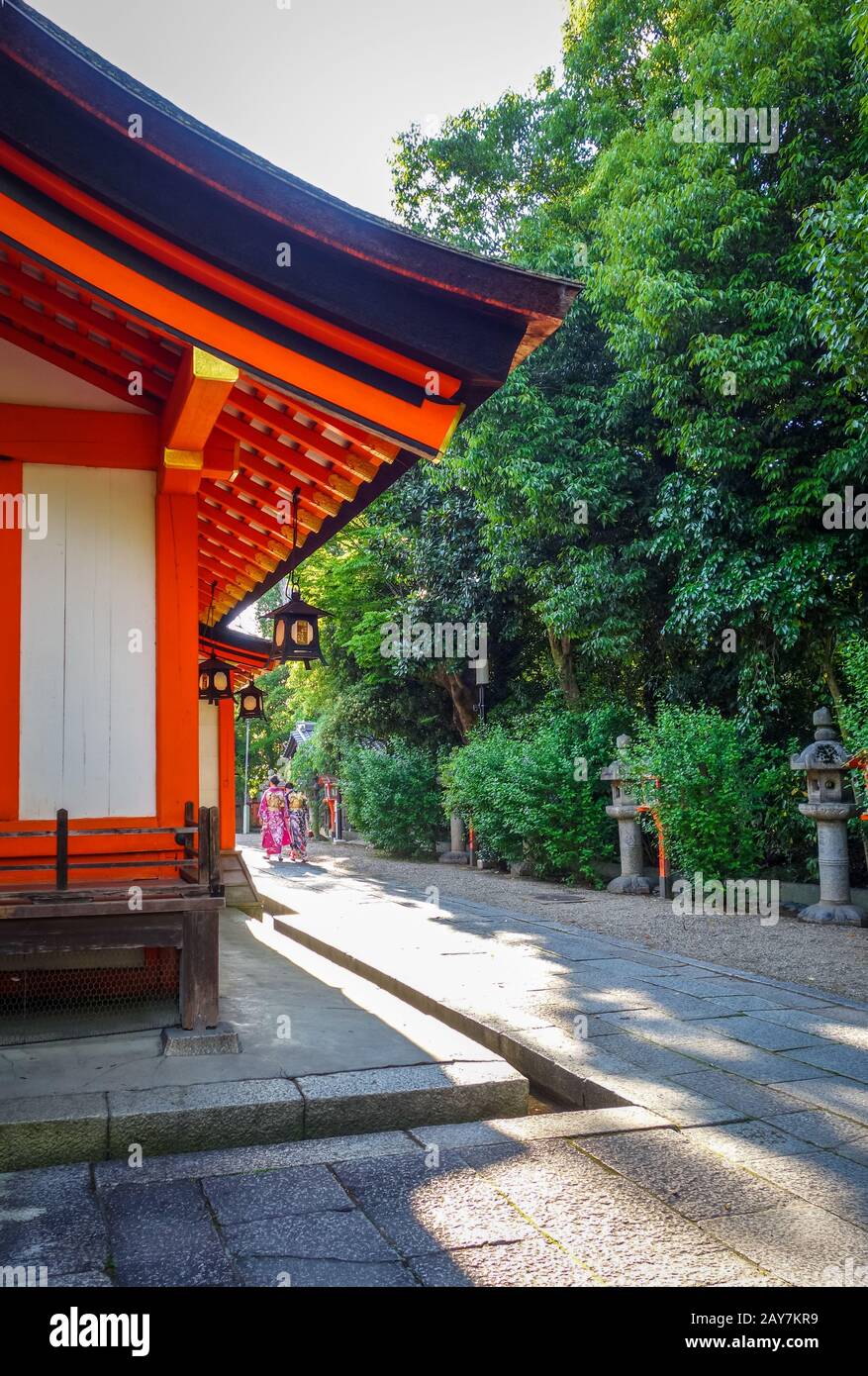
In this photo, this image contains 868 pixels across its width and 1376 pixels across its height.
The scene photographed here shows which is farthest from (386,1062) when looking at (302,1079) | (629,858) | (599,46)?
(599,46)

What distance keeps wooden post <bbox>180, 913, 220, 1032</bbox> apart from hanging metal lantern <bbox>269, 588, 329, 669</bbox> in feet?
10.7

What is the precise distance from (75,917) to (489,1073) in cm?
204

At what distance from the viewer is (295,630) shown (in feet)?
24.6

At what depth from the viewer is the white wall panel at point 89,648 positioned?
16.5ft

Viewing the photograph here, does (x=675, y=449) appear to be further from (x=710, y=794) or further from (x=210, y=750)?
(x=210, y=750)

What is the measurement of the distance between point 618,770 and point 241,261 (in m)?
10.4

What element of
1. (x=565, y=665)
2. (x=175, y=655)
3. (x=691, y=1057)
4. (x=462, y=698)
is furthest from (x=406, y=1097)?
(x=462, y=698)

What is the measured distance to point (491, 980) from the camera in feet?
22.2

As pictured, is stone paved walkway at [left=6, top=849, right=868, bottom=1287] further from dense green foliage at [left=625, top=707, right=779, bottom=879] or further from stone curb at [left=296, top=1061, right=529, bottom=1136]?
dense green foliage at [left=625, top=707, right=779, bottom=879]

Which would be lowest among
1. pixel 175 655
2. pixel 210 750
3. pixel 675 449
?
pixel 210 750

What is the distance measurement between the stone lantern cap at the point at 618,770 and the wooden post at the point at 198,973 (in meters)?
9.06

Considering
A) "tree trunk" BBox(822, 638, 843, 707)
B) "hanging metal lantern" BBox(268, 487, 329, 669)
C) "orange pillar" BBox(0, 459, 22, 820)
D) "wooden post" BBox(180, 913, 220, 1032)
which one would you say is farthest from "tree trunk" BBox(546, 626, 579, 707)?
"wooden post" BBox(180, 913, 220, 1032)

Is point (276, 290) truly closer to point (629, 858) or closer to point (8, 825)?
point (8, 825)

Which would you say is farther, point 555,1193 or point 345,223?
point 345,223
